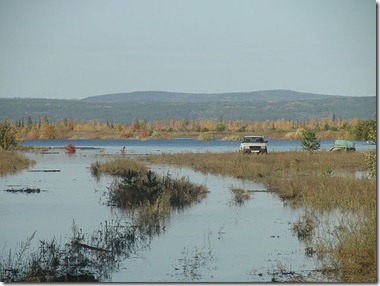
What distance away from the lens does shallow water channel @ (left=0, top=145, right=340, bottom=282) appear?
38.7 feet

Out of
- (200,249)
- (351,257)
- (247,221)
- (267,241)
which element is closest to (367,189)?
(247,221)

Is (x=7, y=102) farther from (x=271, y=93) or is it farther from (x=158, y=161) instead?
(x=158, y=161)

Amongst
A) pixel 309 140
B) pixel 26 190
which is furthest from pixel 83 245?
pixel 309 140

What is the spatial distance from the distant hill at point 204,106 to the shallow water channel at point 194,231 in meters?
2.32

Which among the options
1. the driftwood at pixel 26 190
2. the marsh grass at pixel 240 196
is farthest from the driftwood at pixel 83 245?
the driftwood at pixel 26 190

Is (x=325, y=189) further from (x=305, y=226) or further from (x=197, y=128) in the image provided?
(x=197, y=128)

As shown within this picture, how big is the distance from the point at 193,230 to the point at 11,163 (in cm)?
1744

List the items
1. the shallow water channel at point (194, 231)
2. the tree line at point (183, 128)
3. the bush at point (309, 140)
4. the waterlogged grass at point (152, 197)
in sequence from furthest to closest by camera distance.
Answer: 1. the bush at point (309, 140)
2. the tree line at point (183, 128)
3. the waterlogged grass at point (152, 197)
4. the shallow water channel at point (194, 231)

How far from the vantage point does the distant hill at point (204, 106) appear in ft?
60.3

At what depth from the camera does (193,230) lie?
52.3 feet

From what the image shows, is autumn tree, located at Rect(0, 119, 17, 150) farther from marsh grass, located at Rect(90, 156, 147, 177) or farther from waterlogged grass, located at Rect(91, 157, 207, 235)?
waterlogged grass, located at Rect(91, 157, 207, 235)

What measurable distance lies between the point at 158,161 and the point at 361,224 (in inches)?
908

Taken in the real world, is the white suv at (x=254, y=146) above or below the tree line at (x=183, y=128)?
below

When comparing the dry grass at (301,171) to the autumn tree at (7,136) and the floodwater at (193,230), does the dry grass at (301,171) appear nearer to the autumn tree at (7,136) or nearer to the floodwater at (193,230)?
the floodwater at (193,230)
